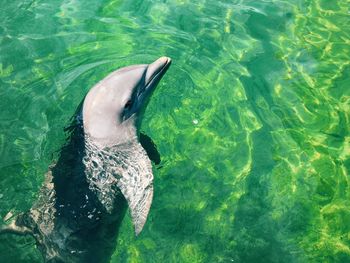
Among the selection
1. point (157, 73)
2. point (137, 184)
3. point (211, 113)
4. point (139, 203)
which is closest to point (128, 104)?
point (157, 73)

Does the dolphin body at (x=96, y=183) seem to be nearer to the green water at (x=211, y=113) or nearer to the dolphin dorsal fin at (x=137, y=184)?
the dolphin dorsal fin at (x=137, y=184)

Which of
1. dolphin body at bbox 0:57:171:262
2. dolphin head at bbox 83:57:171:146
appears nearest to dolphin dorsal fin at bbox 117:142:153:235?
dolphin body at bbox 0:57:171:262

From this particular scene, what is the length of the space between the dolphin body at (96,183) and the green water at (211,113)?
230 millimetres

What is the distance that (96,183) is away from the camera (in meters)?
4.86

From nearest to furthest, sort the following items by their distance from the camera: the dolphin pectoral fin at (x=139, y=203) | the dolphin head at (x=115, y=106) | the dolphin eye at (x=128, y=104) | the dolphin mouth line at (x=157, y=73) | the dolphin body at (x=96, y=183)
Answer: the dolphin pectoral fin at (x=139, y=203)
the dolphin body at (x=96, y=183)
the dolphin head at (x=115, y=106)
the dolphin eye at (x=128, y=104)
the dolphin mouth line at (x=157, y=73)

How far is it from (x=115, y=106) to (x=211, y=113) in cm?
186

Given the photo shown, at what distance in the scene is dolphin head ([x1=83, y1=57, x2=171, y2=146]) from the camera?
16.6ft

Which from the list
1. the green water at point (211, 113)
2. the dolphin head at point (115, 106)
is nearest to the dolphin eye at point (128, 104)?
the dolphin head at point (115, 106)

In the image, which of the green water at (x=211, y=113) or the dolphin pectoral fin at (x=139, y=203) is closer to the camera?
the dolphin pectoral fin at (x=139, y=203)

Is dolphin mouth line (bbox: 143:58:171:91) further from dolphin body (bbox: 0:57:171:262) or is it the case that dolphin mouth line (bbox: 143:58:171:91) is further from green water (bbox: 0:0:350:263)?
green water (bbox: 0:0:350:263)

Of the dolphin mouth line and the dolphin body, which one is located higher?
the dolphin mouth line

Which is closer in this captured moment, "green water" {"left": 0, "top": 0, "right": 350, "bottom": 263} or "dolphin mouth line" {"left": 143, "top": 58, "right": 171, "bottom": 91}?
"green water" {"left": 0, "top": 0, "right": 350, "bottom": 263}

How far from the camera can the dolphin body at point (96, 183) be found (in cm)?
473

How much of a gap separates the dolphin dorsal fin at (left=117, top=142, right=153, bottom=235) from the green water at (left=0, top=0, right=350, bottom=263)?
23.0 inches
